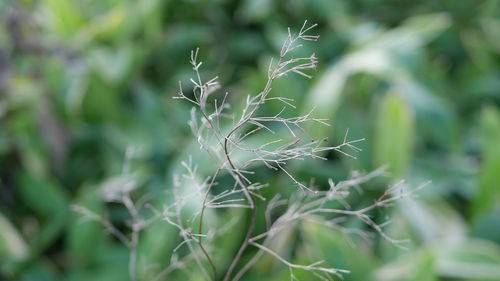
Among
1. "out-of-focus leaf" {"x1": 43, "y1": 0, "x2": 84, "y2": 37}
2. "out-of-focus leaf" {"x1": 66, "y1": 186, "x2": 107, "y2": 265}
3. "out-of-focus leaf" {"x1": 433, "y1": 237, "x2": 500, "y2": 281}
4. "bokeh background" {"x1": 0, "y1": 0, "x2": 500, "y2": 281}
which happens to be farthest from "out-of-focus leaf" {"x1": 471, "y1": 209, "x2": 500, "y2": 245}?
"out-of-focus leaf" {"x1": 43, "y1": 0, "x2": 84, "y2": 37}

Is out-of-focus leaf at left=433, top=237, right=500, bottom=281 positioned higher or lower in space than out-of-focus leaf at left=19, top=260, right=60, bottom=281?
higher

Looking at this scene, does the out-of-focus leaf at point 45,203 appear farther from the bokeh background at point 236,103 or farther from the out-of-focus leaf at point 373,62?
the out-of-focus leaf at point 373,62

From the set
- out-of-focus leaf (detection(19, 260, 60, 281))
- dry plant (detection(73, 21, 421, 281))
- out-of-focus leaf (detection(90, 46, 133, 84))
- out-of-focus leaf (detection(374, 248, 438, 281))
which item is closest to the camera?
dry plant (detection(73, 21, 421, 281))

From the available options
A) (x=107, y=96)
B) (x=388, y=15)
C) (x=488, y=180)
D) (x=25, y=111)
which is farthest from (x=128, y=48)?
(x=488, y=180)

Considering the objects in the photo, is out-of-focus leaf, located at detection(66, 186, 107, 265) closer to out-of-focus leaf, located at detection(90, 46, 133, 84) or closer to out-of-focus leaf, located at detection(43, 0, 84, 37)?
out-of-focus leaf, located at detection(90, 46, 133, 84)

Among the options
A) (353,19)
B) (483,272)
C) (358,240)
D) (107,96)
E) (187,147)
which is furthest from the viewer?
(353,19)

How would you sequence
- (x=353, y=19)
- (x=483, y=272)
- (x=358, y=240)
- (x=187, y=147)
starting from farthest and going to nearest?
(x=353, y=19)
(x=187, y=147)
(x=358, y=240)
(x=483, y=272)

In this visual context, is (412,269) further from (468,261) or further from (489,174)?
(489,174)

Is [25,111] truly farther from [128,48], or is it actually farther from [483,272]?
[483,272]

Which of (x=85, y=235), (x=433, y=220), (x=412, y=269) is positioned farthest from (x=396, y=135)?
(x=85, y=235)
